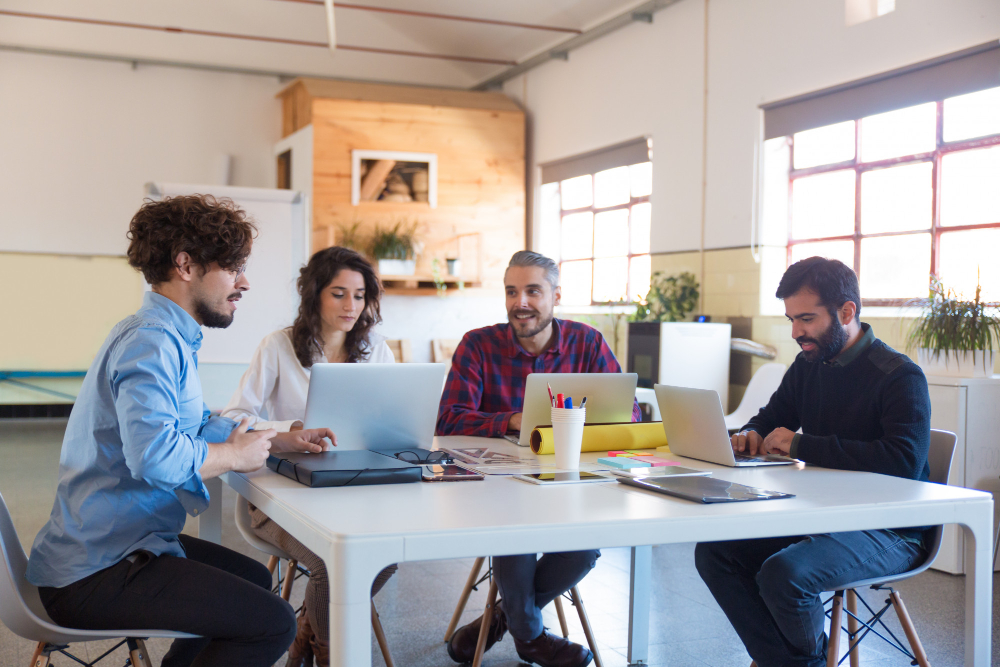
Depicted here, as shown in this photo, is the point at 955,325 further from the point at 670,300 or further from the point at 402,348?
the point at 402,348

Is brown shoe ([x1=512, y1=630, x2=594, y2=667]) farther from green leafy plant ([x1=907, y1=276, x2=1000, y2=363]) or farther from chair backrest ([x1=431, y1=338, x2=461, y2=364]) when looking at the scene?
chair backrest ([x1=431, y1=338, x2=461, y2=364])

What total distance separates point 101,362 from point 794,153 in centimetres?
474

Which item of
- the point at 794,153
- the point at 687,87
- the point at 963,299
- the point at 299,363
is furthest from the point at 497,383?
the point at 687,87

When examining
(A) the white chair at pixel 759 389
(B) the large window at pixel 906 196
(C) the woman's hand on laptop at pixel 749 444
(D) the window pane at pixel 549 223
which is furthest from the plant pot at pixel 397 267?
(C) the woman's hand on laptop at pixel 749 444

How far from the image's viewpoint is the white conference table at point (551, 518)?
4.18 feet

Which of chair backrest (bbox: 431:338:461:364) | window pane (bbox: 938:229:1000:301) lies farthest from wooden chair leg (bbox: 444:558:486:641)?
chair backrest (bbox: 431:338:461:364)

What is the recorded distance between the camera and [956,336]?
3768 millimetres

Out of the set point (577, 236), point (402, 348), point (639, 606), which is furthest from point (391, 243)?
point (639, 606)

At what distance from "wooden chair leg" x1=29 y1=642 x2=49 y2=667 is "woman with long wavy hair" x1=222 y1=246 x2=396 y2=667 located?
0.86 m

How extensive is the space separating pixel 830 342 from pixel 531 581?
1.02 meters

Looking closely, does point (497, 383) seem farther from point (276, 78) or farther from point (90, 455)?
point (276, 78)

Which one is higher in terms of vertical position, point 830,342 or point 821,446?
point 830,342

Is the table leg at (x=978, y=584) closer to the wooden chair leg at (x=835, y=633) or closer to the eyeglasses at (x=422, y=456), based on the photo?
the wooden chair leg at (x=835, y=633)

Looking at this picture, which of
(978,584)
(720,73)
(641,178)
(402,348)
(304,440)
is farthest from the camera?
(402,348)
